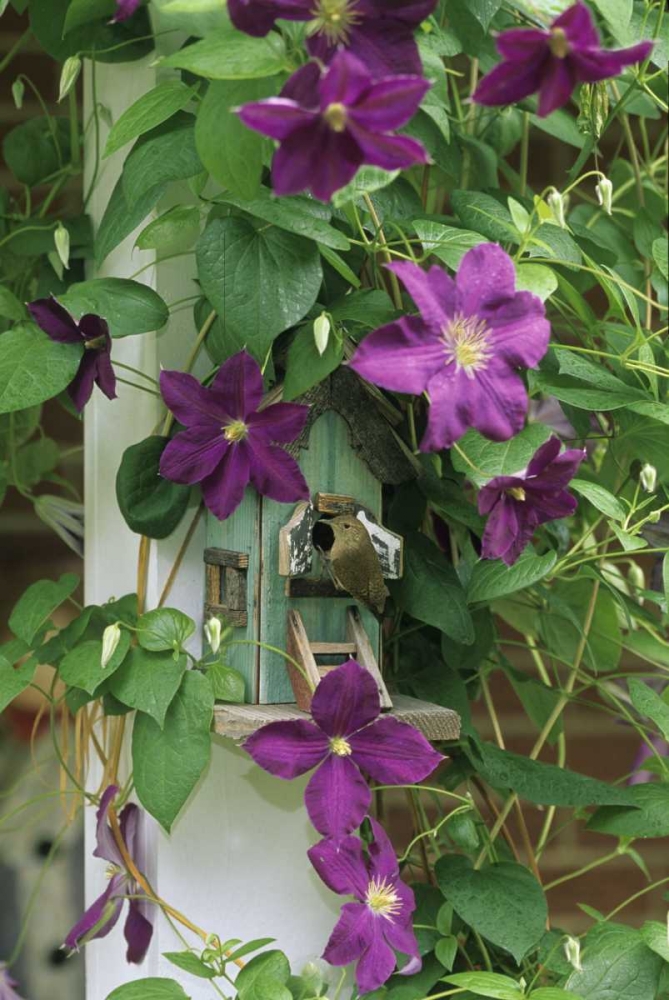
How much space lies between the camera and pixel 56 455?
3.45ft

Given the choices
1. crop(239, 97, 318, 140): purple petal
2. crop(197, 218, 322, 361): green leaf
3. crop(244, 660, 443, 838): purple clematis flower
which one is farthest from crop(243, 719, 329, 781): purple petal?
crop(239, 97, 318, 140): purple petal

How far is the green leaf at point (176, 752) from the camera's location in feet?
2.39

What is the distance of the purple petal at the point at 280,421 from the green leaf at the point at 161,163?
5.4 inches

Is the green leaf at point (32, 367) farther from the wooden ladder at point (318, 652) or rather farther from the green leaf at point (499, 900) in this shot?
the green leaf at point (499, 900)

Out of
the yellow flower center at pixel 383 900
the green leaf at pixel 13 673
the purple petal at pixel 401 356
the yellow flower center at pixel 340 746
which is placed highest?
the purple petal at pixel 401 356

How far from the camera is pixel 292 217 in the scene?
0.68 metres

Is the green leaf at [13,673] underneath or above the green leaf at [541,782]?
above

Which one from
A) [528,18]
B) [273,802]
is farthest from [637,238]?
[273,802]

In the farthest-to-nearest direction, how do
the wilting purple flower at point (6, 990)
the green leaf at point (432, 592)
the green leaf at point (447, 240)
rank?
the wilting purple flower at point (6, 990)
the green leaf at point (432, 592)
the green leaf at point (447, 240)

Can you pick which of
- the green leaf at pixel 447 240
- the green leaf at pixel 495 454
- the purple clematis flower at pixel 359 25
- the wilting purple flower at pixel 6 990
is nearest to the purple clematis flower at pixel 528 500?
the green leaf at pixel 495 454

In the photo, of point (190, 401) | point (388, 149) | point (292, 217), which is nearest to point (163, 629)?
point (190, 401)

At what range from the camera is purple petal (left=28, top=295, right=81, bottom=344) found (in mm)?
733

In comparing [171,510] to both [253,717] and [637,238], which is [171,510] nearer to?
[253,717]

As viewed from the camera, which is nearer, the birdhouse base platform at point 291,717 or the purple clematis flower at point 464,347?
the purple clematis flower at point 464,347
